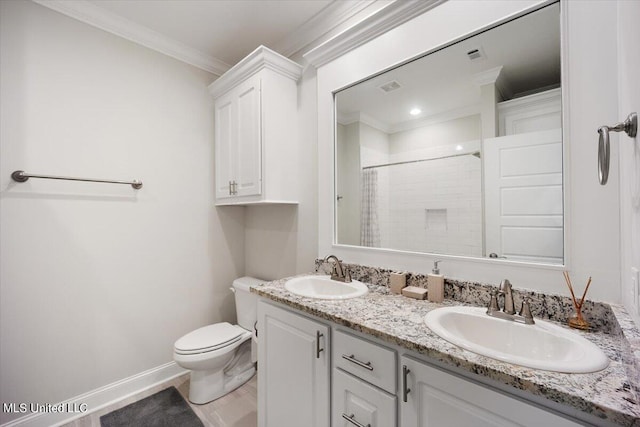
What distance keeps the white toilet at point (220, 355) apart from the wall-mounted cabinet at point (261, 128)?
0.83 m

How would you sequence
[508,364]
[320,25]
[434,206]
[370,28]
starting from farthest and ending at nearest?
[320,25] < [370,28] < [434,206] < [508,364]

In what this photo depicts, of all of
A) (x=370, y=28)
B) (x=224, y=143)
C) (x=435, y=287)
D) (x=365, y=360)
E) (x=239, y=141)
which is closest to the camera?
(x=365, y=360)

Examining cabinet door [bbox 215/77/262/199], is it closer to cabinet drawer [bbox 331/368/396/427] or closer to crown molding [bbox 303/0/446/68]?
crown molding [bbox 303/0/446/68]

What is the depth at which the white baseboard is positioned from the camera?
5.17 ft

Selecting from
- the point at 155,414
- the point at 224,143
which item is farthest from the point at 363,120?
the point at 155,414

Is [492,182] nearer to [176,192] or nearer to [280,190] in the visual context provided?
[280,190]

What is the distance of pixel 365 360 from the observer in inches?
38.3

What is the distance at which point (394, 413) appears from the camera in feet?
2.90

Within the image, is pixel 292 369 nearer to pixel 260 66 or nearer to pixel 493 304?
pixel 493 304

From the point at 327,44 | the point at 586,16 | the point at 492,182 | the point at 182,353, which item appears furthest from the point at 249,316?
the point at 586,16

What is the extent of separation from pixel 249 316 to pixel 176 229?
913 mm

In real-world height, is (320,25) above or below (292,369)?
above

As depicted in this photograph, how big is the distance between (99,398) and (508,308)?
8.04 feet

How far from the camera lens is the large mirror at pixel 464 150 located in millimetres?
1062
